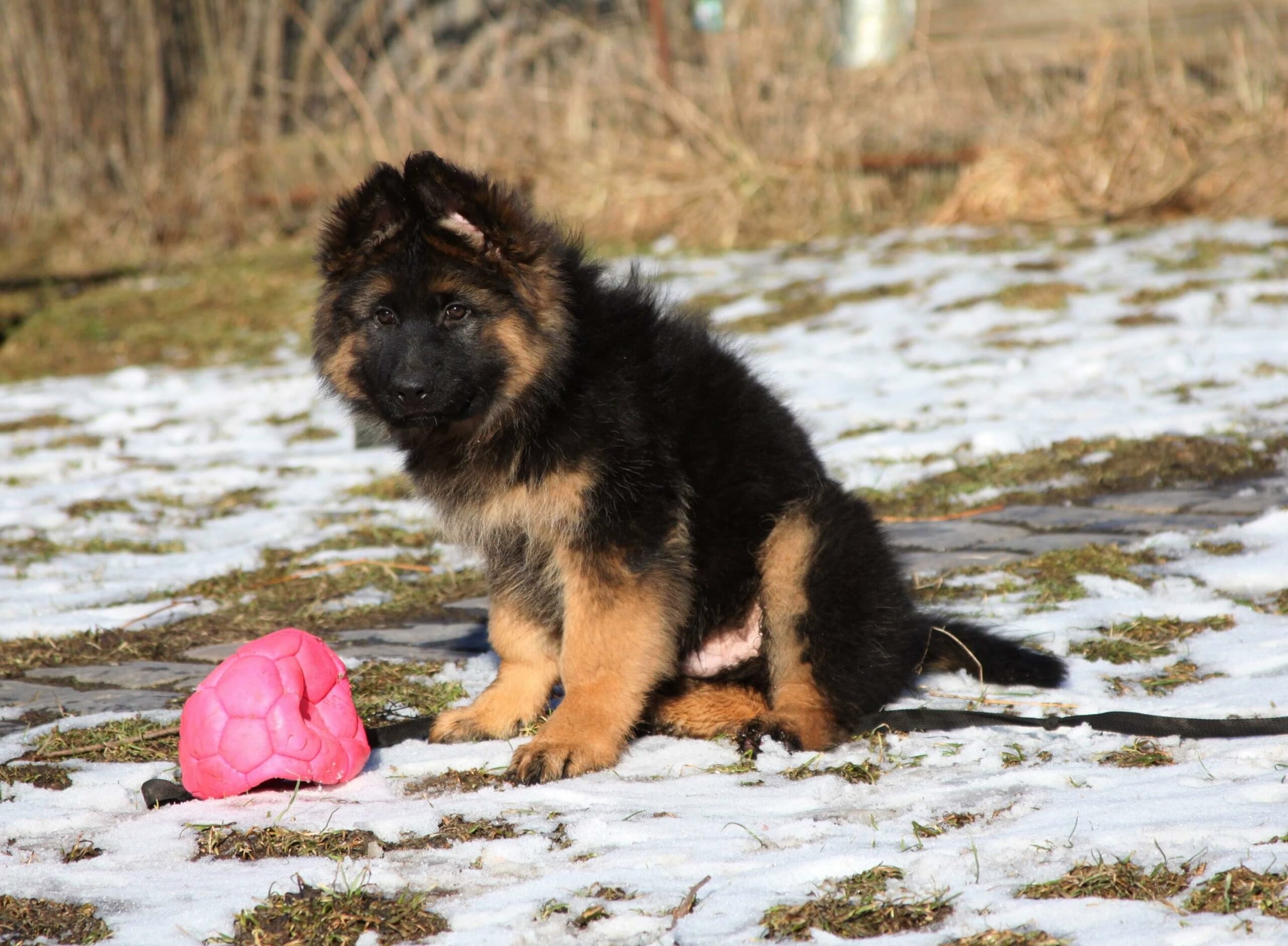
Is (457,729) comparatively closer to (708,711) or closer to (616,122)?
(708,711)

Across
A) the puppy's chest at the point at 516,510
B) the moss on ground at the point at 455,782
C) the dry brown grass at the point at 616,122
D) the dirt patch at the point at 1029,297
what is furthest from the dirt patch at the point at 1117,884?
the dry brown grass at the point at 616,122

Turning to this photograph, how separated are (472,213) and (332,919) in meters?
1.85

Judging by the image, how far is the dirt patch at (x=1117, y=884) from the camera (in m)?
2.32

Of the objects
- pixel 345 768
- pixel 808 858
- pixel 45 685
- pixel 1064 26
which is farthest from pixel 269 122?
pixel 808 858

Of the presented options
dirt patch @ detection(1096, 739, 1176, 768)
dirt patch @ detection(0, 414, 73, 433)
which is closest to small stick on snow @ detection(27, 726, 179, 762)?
dirt patch @ detection(1096, 739, 1176, 768)

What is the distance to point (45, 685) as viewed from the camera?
4059mm

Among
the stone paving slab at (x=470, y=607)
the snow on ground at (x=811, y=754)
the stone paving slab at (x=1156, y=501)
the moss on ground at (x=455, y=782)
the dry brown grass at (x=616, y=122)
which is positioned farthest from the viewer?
the dry brown grass at (x=616, y=122)

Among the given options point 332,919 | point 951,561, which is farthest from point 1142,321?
point 332,919

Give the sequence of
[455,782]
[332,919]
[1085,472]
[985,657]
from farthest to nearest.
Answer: [1085,472]
[985,657]
[455,782]
[332,919]

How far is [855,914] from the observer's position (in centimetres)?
232

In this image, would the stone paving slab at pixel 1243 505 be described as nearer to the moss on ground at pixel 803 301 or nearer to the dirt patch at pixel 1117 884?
the dirt patch at pixel 1117 884

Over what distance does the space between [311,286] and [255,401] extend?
9.69ft

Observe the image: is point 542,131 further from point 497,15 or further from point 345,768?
point 345,768

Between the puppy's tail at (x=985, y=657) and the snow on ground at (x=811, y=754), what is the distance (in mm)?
64
